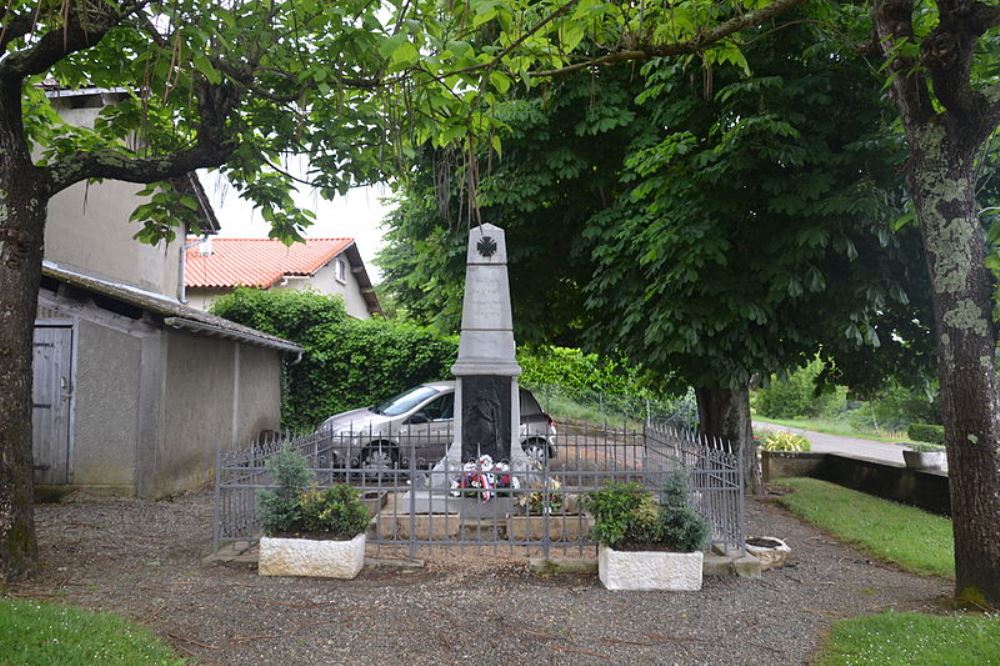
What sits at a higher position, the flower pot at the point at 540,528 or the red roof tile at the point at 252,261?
the red roof tile at the point at 252,261

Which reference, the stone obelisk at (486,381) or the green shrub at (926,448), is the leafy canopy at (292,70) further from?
the green shrub at (926,448)

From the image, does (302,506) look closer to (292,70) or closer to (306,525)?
(306,525)

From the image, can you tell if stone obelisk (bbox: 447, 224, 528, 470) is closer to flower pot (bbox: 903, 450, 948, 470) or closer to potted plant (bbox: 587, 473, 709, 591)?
potted plant (bbox: 587, 473, 709, 591)

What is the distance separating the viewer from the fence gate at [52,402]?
31.8ft

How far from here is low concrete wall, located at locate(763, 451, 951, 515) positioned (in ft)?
34.0

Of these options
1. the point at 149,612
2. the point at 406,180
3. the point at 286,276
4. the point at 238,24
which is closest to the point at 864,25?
the point at 406,180

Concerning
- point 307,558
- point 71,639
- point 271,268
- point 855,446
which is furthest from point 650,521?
point 855,446

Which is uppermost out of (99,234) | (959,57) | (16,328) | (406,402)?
(99,234)

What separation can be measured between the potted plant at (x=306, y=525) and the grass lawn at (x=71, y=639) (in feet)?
4.85

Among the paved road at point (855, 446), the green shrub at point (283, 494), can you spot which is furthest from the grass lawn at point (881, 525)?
the paved road at point (855, 446)

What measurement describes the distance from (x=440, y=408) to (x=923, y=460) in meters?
8.49

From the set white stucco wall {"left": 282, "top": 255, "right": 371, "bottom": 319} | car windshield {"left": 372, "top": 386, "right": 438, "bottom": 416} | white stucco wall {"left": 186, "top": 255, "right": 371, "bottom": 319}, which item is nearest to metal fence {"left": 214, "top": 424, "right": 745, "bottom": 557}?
car windshield {"left": 372, "top": 386, "right": 438, "bottom": 416}

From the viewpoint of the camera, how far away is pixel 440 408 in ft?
41.4

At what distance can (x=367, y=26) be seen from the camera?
4.92 meters
